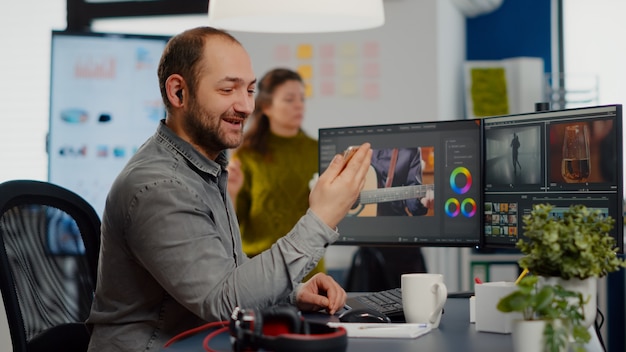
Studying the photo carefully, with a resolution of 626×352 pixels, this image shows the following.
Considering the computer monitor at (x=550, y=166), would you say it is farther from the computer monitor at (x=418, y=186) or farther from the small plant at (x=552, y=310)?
the small plant at (x=552, y=310)

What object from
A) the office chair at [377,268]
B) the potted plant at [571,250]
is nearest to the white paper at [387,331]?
the potted plant at [571,250]

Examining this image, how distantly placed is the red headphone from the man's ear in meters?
0.69

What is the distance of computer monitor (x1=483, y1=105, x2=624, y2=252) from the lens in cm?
187

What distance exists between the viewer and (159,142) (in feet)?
6.29

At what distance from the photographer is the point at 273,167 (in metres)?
4.21

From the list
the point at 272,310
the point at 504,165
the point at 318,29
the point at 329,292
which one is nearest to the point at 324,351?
the point at 272,310

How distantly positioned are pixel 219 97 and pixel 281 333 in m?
0.68

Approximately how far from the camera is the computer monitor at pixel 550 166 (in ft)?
6.13

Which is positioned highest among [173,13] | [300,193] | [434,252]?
[173,13]

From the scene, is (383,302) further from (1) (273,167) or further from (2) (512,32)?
(2) (512,32)

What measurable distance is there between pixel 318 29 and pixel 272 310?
102cm

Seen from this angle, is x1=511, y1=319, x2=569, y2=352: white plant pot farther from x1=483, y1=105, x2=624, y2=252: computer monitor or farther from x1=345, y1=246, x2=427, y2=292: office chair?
x1=345, y1=246, x2=427, y2=292: office chair

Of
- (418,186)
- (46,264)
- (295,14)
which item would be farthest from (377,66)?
(46,264)

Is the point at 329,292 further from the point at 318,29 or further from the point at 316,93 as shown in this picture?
the point at 316,93
